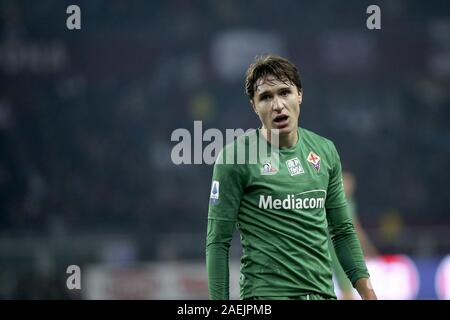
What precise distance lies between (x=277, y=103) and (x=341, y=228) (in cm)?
75

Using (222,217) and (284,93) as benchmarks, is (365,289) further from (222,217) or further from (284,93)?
(284,93)

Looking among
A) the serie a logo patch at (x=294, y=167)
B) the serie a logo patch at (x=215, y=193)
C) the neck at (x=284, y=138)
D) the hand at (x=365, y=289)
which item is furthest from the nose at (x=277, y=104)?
the hand at (x=365, y=289)

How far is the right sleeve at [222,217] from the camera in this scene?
4.71m

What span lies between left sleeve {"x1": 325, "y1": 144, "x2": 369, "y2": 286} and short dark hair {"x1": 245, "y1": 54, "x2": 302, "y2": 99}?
523mm

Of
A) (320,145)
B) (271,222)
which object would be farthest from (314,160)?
(271,222)

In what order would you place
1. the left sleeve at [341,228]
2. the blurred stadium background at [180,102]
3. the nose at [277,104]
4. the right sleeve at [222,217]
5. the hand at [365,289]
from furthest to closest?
1. the blurred stadium background at [180,102]
2. the left sleeve at [341,228]
3. the hand at [365,289]
4. the nose at [277,104]
5. the right sleeve at [222,217]

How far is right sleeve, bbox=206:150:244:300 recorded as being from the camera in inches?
185

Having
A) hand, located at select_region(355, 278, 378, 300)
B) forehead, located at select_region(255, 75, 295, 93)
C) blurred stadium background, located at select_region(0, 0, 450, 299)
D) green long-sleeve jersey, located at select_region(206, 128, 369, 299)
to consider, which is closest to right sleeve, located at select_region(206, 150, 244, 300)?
green long-sleeve jersey, located at select_region(206, 128, 369, 299)

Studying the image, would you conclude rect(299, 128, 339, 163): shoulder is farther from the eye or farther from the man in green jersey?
the eye

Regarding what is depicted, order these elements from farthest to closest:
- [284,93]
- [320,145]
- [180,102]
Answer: [180,102], [320,145], [284,93]

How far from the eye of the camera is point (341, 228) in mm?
5082

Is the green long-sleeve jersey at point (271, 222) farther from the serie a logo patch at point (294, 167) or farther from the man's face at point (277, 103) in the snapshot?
the man's face at point (277, 103)
